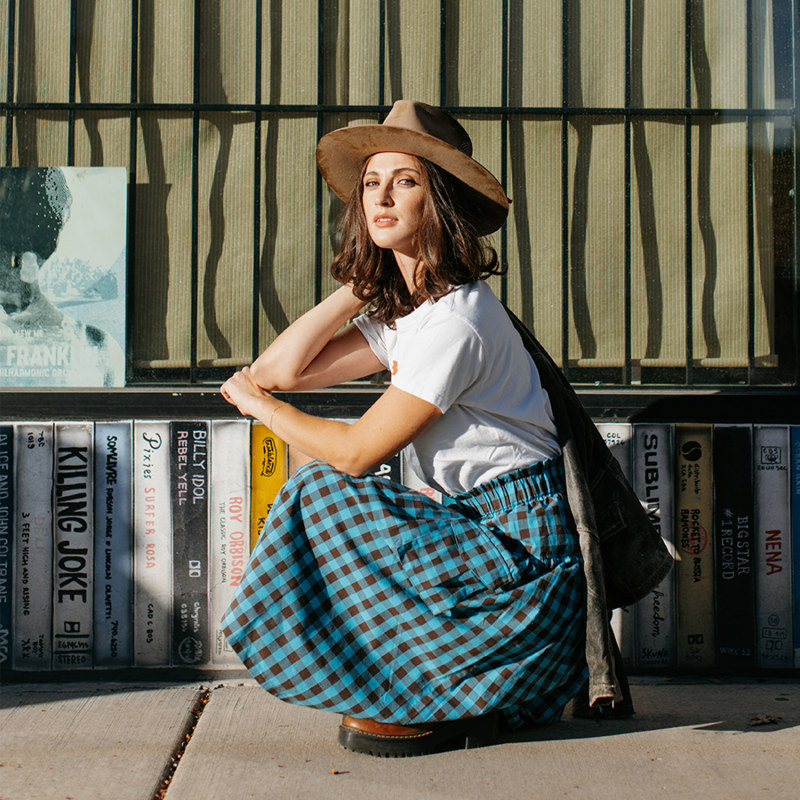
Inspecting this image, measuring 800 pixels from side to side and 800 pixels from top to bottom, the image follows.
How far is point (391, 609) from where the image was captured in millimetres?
2314

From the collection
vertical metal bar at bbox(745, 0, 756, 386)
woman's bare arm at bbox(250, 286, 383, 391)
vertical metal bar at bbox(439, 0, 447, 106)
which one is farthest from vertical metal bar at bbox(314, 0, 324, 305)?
vertical metal bar at bbox(745, 0, 756, 386)

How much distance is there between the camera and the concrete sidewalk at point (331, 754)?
2246mm

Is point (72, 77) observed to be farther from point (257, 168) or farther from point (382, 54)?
point (382, 54)

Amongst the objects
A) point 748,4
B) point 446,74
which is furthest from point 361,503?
point 748,4

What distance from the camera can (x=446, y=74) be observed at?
3389mm

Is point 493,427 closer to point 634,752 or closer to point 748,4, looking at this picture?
point 634,752

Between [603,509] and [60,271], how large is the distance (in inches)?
80.2

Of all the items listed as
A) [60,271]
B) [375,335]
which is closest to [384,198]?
[375,335]

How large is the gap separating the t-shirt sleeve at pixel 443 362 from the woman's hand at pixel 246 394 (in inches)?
17.1

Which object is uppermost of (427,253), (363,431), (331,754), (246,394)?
(427,253)

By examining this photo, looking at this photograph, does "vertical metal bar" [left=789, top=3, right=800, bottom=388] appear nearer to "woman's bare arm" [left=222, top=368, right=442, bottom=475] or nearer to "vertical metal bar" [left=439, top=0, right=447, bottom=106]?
"vertical metal bar" [left=439, top=0, right=447, bottom=106]

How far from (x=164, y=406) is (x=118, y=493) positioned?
329mm

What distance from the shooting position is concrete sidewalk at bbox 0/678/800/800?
2246 millimetres

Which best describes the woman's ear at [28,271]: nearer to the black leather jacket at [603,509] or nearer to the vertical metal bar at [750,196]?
the black leather jacket at [603,509]
